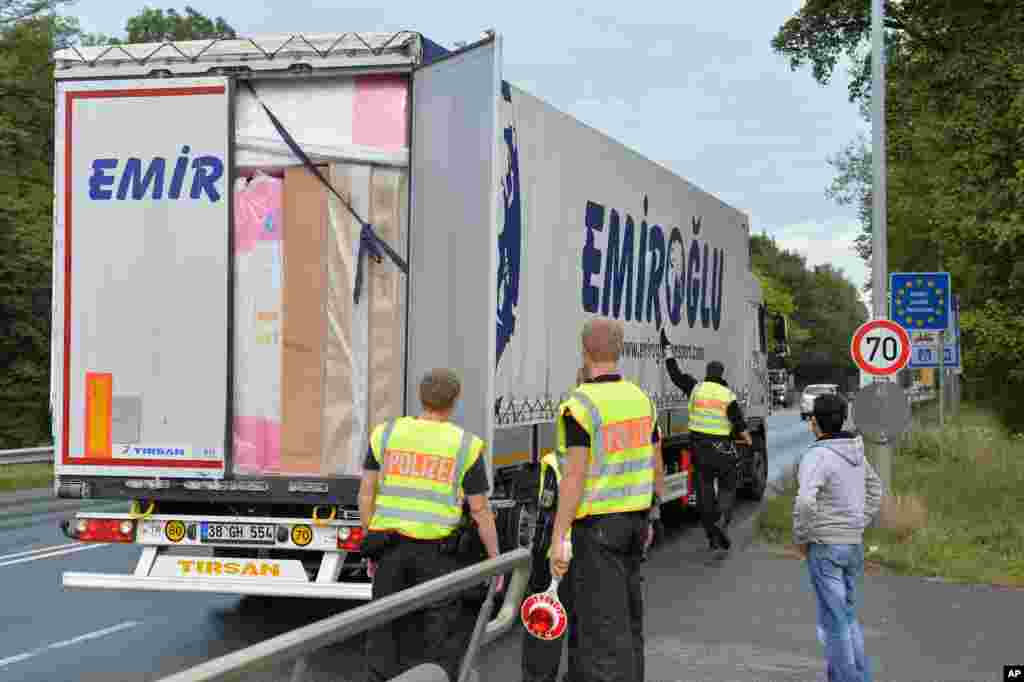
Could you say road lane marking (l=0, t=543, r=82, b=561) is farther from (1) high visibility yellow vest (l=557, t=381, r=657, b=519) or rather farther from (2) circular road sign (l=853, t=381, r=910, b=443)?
(1) high visibility yellow vest (l=557, t=381, r=657, b=519)

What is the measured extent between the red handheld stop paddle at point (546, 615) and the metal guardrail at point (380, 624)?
34cm

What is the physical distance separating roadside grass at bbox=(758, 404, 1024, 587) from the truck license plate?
6.41m

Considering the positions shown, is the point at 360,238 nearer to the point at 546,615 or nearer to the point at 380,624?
the point at 546,615

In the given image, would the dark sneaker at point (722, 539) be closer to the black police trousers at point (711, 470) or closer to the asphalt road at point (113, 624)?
the black police trousers at point (711, 470)

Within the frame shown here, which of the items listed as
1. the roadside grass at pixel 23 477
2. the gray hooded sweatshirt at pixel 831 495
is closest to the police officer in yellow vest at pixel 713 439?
the gray hooded sweatshirt at pixel 831 495

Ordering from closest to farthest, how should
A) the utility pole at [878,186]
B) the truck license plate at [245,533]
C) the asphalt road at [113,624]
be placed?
1. the asphalt road at [113,624]
2. the truck license plate at [245,533]
3. the utility pole at [878,186]

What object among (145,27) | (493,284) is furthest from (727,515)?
(145,27)

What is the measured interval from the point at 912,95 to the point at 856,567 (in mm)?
13570

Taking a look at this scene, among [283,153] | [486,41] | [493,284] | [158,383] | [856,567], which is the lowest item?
[856,567]

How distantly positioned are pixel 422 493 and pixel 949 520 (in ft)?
34.0

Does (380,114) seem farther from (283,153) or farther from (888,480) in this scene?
(888,480)

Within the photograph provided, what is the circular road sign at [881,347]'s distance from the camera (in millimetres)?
13789

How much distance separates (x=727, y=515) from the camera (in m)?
14.1

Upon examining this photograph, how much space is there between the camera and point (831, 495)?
7051 millimetres
